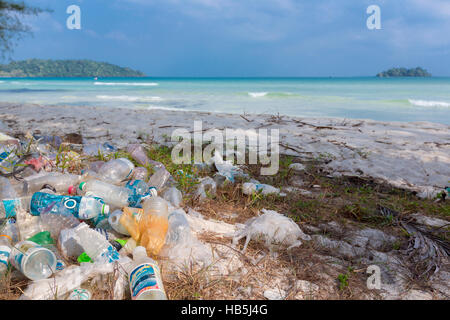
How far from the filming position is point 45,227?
1535 millimetres

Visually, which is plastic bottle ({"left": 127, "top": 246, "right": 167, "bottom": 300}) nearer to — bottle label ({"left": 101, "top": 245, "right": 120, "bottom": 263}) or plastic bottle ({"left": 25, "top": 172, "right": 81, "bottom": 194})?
bottle label ({"left": 101, "top": 245, "right": 120, "bottom": 263})

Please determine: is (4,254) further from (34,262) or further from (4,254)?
(34,262)

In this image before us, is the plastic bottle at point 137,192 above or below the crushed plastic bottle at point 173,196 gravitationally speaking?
above

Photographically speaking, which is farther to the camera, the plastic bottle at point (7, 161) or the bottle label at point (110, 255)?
the plastic bottle at point (7, 161)

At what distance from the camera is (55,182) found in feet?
6.51

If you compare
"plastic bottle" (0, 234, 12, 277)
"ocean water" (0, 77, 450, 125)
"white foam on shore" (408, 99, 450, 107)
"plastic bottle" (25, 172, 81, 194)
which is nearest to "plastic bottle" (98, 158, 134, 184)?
"plastic bottle" (25, 172, 81, 194)

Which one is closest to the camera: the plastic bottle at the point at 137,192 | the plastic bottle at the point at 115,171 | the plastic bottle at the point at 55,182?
the plastic bottle at the point at 137,192

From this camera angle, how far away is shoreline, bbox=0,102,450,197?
2.99 meters

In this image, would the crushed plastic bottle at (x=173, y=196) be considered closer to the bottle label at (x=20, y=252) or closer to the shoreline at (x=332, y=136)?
the bottle label at (x=20, y=252)

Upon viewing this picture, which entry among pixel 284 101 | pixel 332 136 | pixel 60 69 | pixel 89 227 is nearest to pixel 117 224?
pixel 89 227

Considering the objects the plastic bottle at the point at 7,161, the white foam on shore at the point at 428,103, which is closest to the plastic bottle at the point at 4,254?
the plastic bottle at the point at 7,161

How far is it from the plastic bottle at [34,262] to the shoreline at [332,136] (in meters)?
2.56

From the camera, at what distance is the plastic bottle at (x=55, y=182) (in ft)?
6.27

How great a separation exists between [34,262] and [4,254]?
0.61 ft
